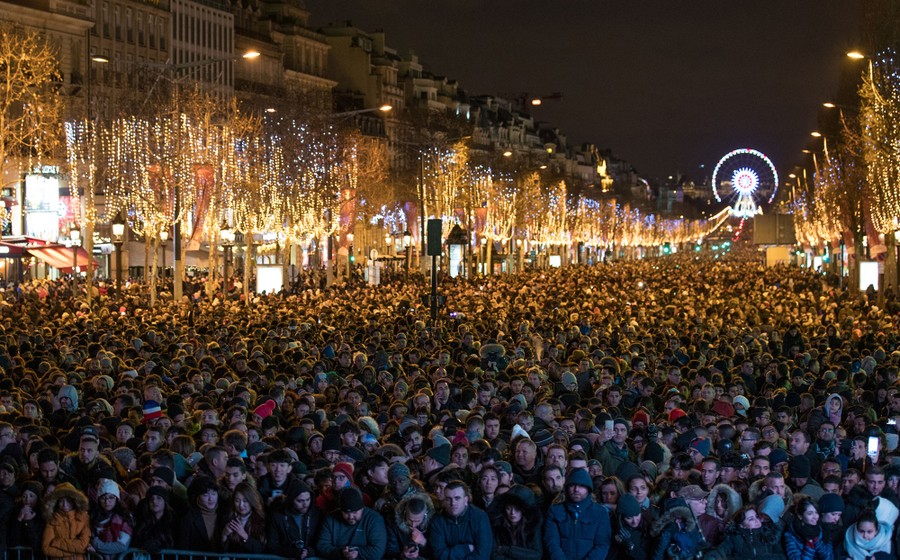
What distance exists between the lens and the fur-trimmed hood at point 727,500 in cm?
1034

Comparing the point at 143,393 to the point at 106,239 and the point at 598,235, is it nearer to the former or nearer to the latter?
the point at 106,239

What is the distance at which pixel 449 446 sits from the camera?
11969mm

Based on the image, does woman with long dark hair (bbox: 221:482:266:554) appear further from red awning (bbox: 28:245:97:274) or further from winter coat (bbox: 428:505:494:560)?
red awning (bbox: 28:245:97:274)

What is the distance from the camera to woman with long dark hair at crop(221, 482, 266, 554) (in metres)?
9.88

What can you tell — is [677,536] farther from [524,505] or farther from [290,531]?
[290,531]

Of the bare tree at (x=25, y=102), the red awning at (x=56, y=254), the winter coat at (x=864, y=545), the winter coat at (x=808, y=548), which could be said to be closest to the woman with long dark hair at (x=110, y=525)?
the winter coat at (x=808, y=548)

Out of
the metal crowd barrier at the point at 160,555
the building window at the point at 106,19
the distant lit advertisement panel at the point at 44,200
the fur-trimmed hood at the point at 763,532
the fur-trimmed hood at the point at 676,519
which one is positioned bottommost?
the metal crowd barrier at the point at 160,555

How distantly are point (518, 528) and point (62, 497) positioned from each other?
279cm

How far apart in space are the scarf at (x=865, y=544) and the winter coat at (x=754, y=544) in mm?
411

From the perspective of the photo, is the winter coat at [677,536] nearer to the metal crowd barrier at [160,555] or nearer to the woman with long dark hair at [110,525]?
the metal crowd barrier at [160,555]

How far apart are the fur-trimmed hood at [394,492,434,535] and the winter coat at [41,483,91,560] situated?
189cm

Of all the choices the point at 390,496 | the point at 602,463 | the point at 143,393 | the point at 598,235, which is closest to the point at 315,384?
the point at 143,393

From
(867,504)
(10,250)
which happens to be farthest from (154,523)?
(10,250)

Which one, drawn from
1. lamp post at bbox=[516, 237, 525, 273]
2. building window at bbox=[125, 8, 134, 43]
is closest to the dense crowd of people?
building window at bbox=[125, 8, 134, 43]
